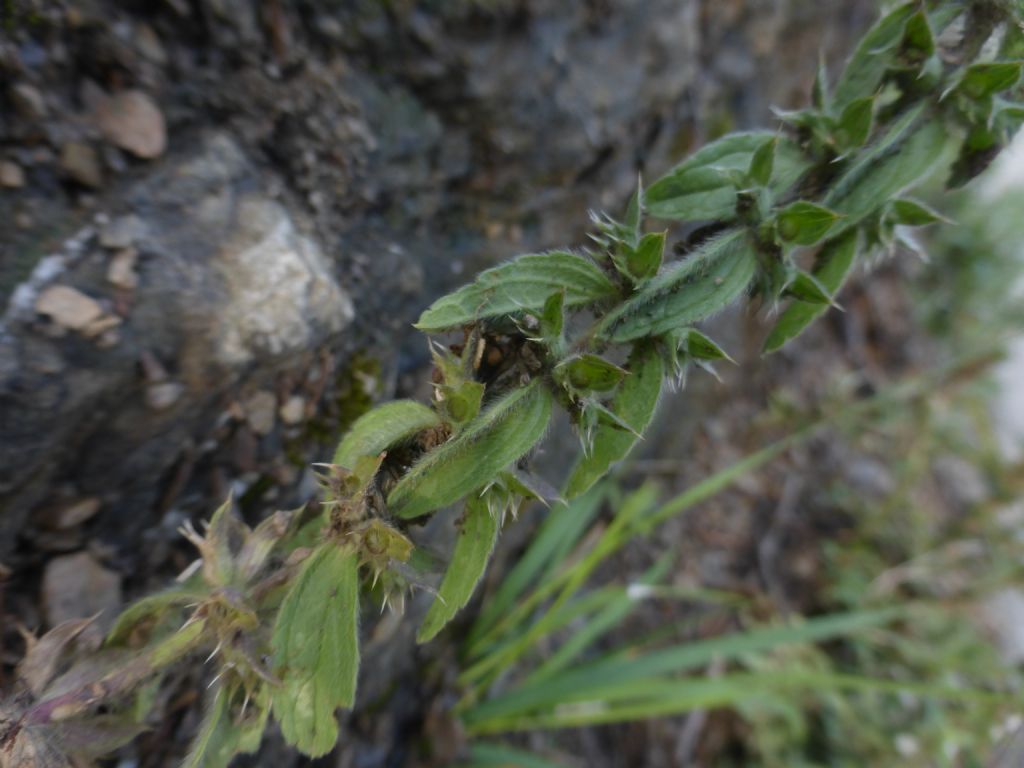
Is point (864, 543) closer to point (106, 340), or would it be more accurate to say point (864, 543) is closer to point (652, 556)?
point (652, 556)

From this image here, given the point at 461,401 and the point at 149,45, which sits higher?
the point at 149,45

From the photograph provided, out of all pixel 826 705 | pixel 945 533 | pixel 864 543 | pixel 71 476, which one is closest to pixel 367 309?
pixel 71 476

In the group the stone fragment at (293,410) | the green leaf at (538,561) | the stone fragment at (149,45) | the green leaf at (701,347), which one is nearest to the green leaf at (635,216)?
the green leaf at (701,347)

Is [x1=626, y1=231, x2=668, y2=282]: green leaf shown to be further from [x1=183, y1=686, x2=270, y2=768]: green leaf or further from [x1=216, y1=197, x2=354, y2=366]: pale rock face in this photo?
[x1=183, y1=686, x2=270, y2=768]: green leaf

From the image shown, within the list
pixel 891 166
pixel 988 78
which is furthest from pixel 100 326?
pixel 988 78

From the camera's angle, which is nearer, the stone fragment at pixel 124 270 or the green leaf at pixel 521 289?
the green leaf at pixel 521 289

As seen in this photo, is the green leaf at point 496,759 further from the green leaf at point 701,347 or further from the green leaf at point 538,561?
the green leaf at point 701,347

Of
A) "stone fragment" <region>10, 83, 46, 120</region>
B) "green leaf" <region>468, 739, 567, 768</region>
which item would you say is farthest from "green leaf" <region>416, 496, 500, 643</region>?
"green leaf" <region>468, 739, 567, 768</region>

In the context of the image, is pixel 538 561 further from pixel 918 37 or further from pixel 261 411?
pixel 918 37
